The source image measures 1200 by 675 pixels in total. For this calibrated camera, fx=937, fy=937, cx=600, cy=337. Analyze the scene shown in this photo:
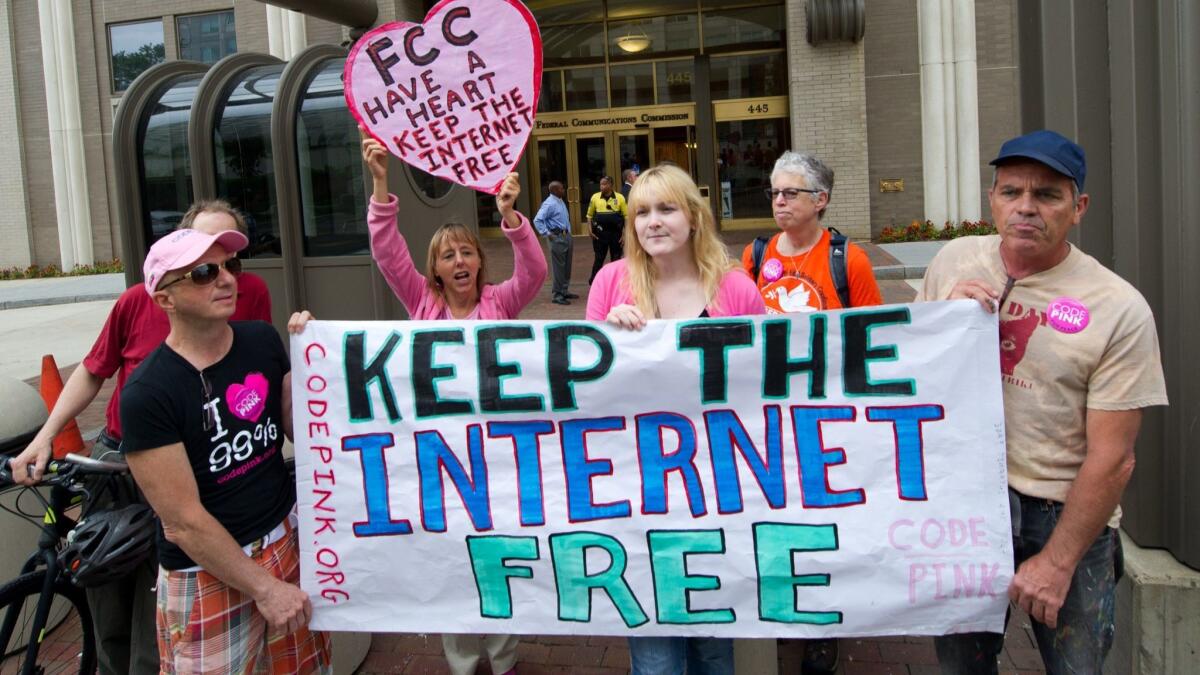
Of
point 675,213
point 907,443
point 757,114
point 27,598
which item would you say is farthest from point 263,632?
point 757,114

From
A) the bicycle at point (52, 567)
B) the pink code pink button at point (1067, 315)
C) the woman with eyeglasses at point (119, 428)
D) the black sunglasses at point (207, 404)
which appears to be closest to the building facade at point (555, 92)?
the woman with eyeglasses at point (119, 428)

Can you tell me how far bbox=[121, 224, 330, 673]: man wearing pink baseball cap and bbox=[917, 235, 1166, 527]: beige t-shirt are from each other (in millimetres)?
2038

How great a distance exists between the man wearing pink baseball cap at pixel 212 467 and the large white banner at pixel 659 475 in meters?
Result: 0.16

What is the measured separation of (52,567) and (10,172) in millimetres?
24088

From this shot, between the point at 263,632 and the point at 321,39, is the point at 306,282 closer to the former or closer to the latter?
the point at 263,632

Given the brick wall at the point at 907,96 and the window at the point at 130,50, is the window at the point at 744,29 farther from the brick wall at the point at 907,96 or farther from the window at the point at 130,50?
the window at the point at 130,50

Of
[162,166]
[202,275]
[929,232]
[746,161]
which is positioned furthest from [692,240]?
[746,161]

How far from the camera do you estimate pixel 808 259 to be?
12.5 ft

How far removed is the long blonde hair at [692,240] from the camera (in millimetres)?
2852

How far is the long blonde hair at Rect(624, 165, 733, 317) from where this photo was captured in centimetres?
285

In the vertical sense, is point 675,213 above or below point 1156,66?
below

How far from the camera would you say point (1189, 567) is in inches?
124

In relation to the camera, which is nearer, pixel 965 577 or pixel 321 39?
pixel 965 577

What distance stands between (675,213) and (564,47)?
21442 mm
